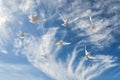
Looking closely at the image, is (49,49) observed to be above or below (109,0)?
above

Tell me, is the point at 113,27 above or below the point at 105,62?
below

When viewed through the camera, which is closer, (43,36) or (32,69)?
(43,36)

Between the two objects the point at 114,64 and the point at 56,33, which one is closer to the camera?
the point at 56,33

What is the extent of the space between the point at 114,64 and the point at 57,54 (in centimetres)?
650

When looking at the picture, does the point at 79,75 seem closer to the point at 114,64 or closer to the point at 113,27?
the point at 114,64

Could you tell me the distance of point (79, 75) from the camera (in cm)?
2881

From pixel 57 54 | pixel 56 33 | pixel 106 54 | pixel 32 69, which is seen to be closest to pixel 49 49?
pixel 57 54

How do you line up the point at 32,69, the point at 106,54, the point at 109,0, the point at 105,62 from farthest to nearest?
the point at 32,69, the point at 105,62, the point at 106,54, the point at 109,0

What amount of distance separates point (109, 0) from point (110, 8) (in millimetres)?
1116

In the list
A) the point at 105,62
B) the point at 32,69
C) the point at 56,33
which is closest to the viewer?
the point at 56,33

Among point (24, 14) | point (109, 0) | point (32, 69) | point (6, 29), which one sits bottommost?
point (109, 0)

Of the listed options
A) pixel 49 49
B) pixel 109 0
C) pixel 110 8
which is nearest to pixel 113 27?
pixel 110 8

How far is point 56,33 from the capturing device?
21.1 meters

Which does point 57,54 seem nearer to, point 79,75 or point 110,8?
point 79,75
